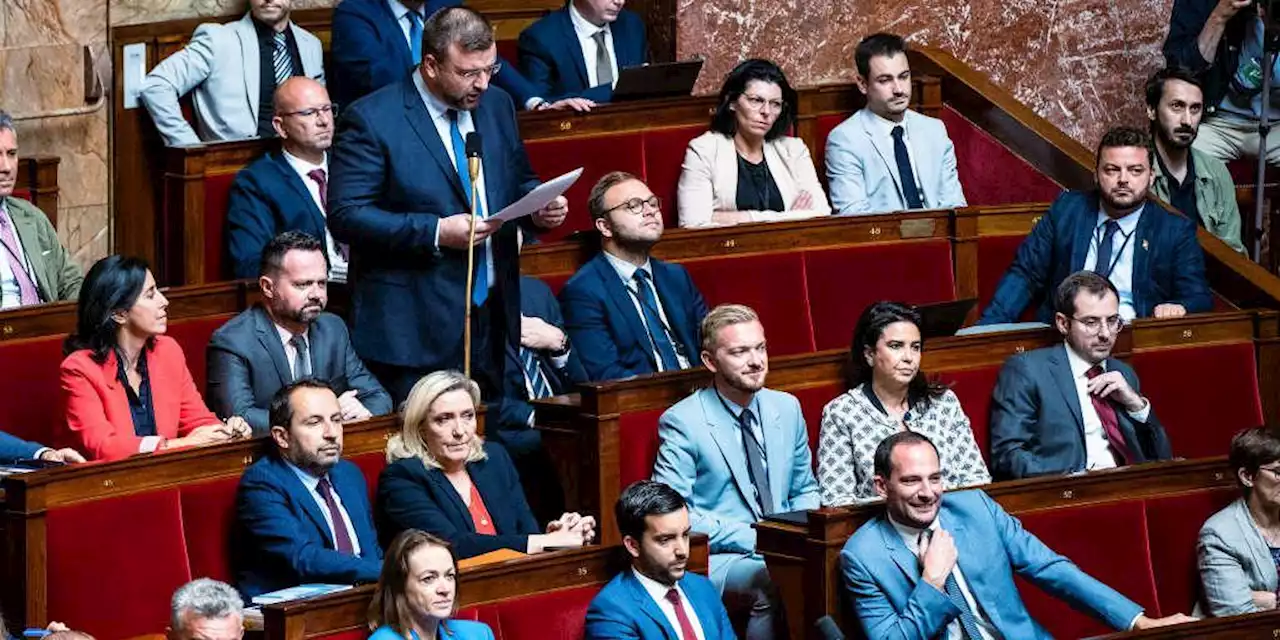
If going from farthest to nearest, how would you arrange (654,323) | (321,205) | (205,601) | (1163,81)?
(1163,81), (321,205), (654,323), (205,601)

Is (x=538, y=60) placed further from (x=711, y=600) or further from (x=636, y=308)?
(x=711, y=600)

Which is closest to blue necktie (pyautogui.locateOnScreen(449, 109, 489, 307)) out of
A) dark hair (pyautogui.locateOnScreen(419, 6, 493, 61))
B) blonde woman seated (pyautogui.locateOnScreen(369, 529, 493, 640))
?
dark hair (pyautogui.locateOnScreen(419, 6, 493, 61))

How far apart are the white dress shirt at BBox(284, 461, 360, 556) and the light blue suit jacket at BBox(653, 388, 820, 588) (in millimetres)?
350

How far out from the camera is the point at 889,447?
7.90 feet

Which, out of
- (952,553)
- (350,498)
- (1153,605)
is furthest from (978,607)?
(350,498)

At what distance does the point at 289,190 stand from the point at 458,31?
59 centimetres

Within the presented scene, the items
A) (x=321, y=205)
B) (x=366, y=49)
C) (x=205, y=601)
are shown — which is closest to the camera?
(x=205, y=601)

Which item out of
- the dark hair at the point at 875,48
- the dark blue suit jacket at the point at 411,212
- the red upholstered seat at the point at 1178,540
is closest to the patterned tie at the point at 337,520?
the dark blue suit jacket at the point at 411,212

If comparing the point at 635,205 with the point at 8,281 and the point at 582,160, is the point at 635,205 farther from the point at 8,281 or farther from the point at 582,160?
the point at 8,281

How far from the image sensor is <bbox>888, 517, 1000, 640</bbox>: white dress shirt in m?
2.39

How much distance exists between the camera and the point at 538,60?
3439 mm

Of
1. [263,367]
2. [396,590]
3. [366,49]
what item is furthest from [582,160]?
[396,590]

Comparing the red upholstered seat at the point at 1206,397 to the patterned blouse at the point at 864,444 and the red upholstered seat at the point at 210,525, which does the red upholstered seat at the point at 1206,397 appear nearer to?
the patterned blouse at the point at 864,444

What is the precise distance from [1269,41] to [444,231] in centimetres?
147
